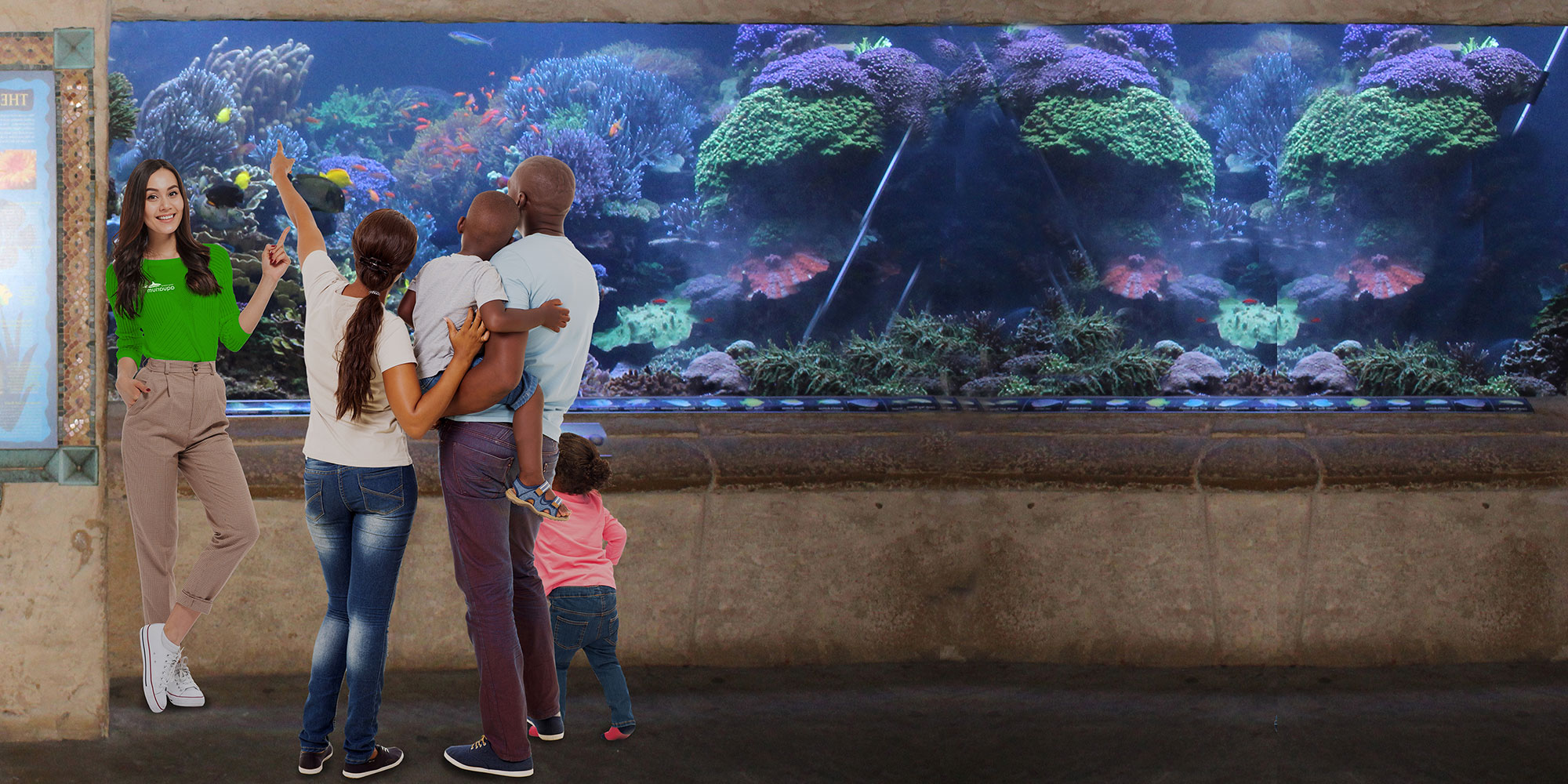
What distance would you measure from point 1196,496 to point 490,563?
9.64 ft

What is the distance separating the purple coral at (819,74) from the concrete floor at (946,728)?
8.45 feet

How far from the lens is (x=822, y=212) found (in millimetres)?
4738

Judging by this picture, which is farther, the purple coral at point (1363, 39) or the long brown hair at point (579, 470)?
the purple coral at point (1363, 39)

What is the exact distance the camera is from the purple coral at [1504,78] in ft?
15.9

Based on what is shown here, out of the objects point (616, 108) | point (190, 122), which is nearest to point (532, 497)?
point (616, 108)

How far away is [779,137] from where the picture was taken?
186 inches

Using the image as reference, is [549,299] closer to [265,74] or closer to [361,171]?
[361,171]

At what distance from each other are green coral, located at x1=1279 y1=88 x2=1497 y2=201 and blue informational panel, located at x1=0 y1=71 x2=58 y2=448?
4.90 meters

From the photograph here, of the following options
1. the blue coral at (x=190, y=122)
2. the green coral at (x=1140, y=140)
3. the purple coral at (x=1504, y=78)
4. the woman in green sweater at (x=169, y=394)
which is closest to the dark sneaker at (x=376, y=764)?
the woman in green sweater at (x=169, y=394)

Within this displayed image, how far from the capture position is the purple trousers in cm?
272

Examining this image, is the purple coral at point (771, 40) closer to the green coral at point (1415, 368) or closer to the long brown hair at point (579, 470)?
the long brown hair at point (579, 470)

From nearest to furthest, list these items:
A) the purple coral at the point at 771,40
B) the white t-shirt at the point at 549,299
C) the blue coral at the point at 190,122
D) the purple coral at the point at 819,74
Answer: the white t-shirt at the point at 549,299, the blue coral at the point at 190,122, the purple coral at the point at 771,40, the purple coral at the point at 819,74

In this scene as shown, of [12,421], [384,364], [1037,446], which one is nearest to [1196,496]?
[1037,446]

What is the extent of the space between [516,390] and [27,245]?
64.9 inches
